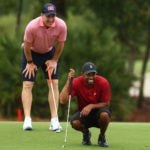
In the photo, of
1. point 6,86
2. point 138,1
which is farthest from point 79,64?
point 138,1

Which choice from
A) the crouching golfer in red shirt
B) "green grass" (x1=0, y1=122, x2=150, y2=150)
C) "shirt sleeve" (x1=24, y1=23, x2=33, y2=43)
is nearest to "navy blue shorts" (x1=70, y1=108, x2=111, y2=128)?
the crouching golfer in red shirt

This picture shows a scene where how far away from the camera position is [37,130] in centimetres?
1102

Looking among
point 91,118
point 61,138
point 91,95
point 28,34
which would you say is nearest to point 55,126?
point 61,138

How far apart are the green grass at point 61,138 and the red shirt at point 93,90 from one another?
2.07ft

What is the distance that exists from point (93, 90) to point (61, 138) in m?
1.29

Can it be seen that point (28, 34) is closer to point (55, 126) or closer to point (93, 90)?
point (55, 126)

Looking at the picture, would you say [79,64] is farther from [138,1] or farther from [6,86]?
[138,1]

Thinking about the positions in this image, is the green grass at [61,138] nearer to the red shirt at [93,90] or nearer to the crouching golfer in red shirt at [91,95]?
the crouching golfer in red shirt at [91,95]

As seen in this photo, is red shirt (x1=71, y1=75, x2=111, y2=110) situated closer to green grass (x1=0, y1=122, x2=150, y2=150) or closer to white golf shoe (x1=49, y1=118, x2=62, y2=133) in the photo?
green grass (x1=0, y1=122, x2=150, y2=150)

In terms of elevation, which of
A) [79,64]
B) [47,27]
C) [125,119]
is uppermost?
[47,27]

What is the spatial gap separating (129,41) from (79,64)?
8.84m

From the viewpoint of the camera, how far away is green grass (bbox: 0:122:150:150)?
9.30m

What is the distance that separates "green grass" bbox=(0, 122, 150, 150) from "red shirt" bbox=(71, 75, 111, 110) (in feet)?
2.07

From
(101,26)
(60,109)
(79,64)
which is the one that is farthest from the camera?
(101,26)
